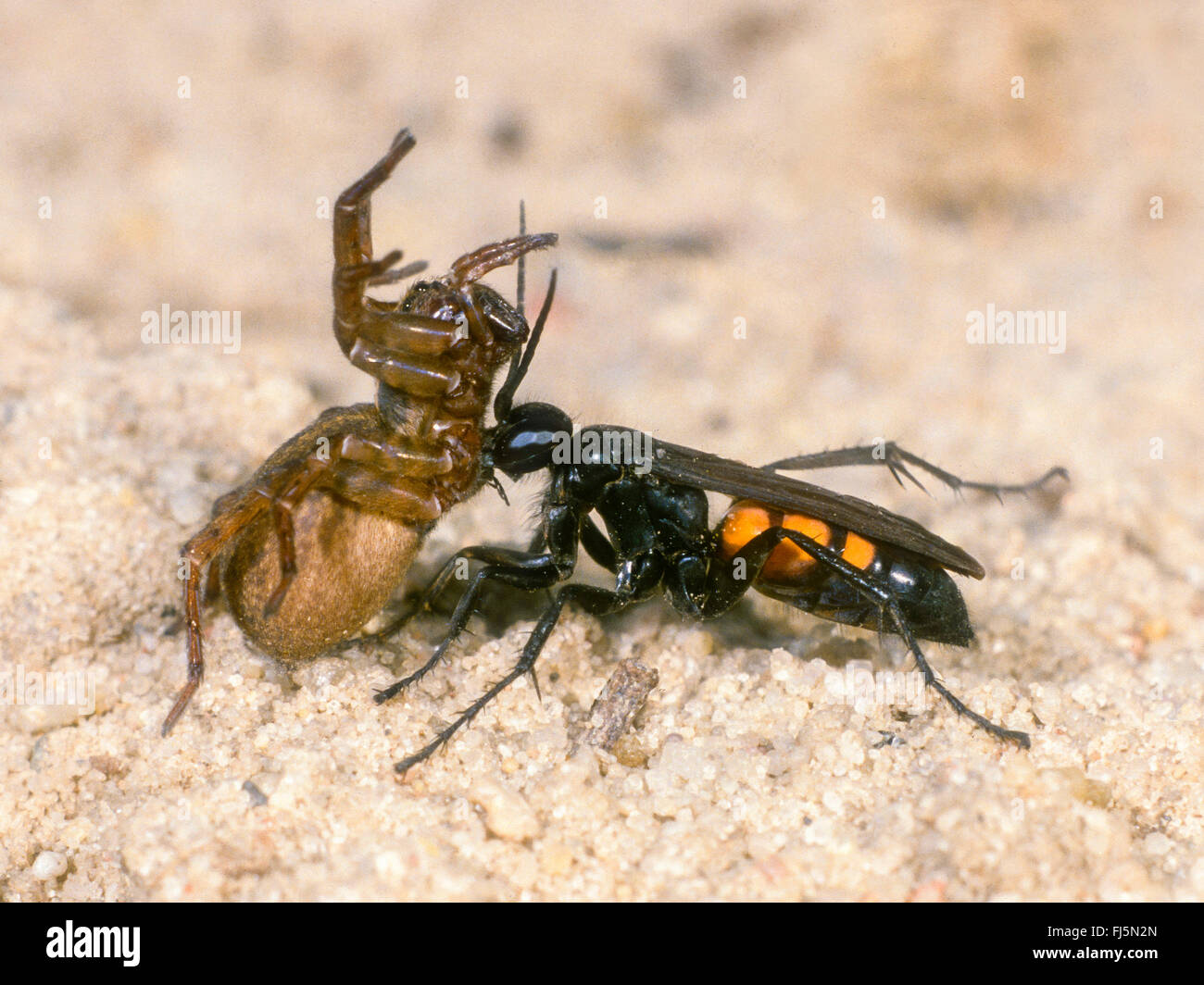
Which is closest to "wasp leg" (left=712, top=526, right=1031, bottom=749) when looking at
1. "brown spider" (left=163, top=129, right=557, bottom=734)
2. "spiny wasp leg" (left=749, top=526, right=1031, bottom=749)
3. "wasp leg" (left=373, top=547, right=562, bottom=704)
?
"spiny wasp leg" (left=749, top=526, right=1031, bottom=749)

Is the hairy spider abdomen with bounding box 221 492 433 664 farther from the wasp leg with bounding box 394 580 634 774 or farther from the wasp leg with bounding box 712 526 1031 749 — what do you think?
the wasp leg with bounding box 712 526 1031 749

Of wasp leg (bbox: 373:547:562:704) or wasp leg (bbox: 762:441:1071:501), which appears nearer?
wasp leg (bbox: 373:547:562:704)

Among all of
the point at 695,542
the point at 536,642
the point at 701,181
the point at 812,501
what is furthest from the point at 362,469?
the point at 701,181

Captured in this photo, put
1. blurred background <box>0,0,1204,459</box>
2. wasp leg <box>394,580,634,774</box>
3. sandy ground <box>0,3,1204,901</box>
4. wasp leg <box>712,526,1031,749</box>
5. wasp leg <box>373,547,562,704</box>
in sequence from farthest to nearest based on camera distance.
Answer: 1. blurred background <box>0,0,1204,459</box>
2. wasp leg <box>373,547,562,704</box>
3. wasp leg <box>712,526,1031,749</box>
4. wasp leg <box>394,580,634,774</box>
5. sandy ground <box>0,3,1204,901</box>

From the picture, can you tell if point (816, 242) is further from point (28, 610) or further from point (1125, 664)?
point (28, 610)

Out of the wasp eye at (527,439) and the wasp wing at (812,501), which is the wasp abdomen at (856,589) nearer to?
the wasp wing at (812,501)

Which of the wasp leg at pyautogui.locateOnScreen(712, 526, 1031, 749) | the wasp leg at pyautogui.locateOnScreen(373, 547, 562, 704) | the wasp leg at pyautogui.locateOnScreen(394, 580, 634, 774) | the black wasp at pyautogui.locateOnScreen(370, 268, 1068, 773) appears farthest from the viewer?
the black wasp at pyautogui.locateOnScreen(370, 268, 1068, 773)

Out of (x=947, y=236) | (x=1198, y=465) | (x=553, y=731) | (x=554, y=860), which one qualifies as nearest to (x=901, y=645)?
(x=553, y=731)
